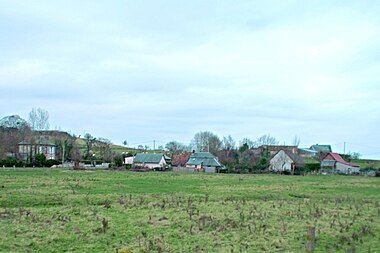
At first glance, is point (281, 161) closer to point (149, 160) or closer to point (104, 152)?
point (149, 160)

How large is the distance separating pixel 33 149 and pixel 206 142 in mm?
53974

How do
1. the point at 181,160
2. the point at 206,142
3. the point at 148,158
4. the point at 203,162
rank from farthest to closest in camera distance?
the point at 206,142 → the point at 181,160 → the point at 148,158 → the point at 203,162

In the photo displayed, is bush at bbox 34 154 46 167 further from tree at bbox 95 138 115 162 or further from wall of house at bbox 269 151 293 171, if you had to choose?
wall of house at bbox 269 151 293 171

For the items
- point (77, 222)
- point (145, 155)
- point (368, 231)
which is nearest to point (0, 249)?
point (77, 222)

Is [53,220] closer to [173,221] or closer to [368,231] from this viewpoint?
[173,221]

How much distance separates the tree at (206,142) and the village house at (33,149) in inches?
1731

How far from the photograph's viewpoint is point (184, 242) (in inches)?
438

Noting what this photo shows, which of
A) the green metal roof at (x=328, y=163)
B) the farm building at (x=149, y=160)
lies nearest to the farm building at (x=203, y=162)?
the farm building at (x=149, y=160)

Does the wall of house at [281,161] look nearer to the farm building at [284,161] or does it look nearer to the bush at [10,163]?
the farm building at [284,161]

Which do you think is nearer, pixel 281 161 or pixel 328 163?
pixel 281 161

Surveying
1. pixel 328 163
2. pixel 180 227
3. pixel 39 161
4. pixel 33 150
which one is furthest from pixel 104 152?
pixel 180 227

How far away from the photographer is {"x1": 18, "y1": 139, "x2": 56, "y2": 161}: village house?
81.6 metres

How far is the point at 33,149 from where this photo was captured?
83.5 meters

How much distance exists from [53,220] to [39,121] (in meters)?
86.5
